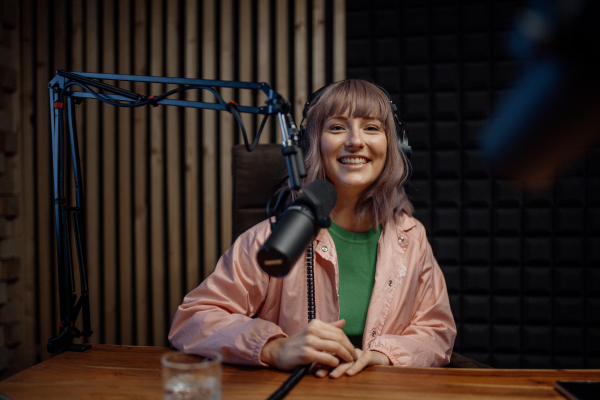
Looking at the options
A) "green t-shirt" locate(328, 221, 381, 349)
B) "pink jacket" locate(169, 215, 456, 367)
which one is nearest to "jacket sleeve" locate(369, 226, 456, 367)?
"pink jacket" locate(169, 215, 456, 367)

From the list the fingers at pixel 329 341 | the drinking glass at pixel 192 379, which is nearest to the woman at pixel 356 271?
the fingers at pixel 329 341

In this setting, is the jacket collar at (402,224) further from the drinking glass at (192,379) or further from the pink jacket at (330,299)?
the drinking glass at (192,379)

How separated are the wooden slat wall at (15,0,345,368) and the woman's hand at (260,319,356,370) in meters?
1.39

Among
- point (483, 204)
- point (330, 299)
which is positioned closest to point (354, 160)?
point (330, 299)

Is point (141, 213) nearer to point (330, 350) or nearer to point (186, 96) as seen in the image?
point (186, 96)

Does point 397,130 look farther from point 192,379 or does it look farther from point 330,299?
point 192,379

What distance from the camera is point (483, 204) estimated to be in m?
1.94

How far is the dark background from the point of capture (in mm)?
1890

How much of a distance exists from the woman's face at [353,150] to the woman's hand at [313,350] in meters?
0.50

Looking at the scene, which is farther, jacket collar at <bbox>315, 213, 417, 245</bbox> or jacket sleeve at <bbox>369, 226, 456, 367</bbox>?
jacket collar at <bbox>315, 213, 417, 245</bbox>

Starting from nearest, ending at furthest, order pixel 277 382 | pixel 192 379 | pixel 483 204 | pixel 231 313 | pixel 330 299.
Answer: pixel 192 379
pixel 277 382
pixel 231 313
pixel 330 299
pixel 483 204

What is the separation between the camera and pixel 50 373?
74 cm

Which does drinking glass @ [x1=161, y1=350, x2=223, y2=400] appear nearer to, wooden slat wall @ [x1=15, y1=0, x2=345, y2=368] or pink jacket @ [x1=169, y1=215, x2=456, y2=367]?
pink jacket @ [x1=169, y1=215, x2=456, y2=367]

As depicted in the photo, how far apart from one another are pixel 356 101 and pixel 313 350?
2.42ft
